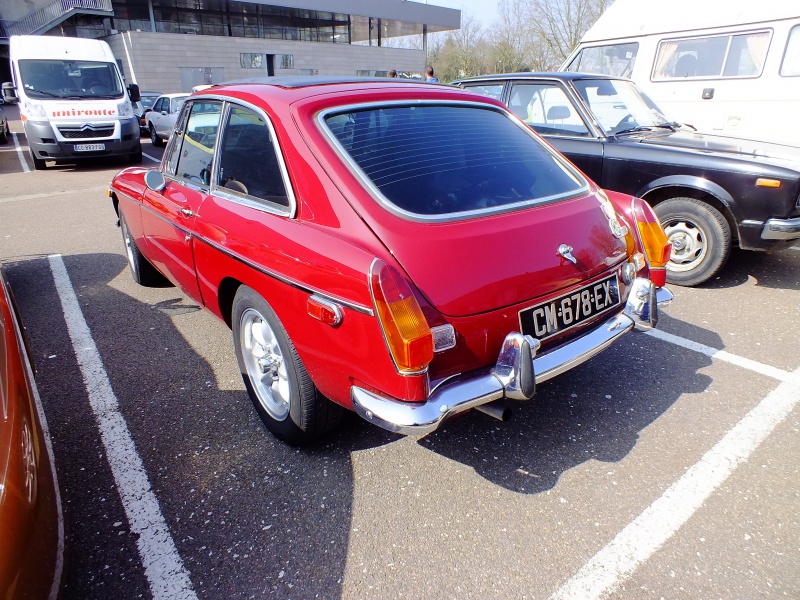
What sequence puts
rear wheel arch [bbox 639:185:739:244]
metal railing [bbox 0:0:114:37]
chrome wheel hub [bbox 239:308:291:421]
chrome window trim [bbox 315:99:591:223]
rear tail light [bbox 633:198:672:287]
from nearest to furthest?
chrome window trim [bbox 315:99:591:223], chrome wheel hub [bbox 239:308:291:421], rear tail light [bbox 633:198:672:287], rear wheel arch [bbox 639:185:739:244], metal railing [bbox 0:0:114:37]

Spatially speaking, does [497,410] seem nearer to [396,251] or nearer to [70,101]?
[396,251]

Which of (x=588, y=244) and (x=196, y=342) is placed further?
(x=196, y=342)

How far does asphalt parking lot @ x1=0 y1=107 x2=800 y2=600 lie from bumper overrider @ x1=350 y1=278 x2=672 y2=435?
0.54m

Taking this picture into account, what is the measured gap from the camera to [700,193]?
469 centimetres

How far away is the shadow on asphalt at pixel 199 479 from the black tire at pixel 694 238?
350 centimetres

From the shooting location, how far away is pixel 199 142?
3326mm

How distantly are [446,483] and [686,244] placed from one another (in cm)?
362

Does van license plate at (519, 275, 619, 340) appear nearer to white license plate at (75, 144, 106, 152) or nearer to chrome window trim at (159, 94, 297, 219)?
chrome window trim at (159, 94, 297, 219)

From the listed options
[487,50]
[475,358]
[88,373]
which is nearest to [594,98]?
[475,358]

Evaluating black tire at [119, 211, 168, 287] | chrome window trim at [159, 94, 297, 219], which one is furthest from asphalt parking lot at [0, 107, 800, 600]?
chrome window trim at [159, 94, 297, 219]

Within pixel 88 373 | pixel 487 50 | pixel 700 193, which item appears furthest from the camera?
pixel 487 50

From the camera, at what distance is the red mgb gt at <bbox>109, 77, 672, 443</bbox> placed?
2082 millimetres

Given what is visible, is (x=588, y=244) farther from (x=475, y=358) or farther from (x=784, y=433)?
(x=784, y=433)

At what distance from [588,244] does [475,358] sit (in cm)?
86
